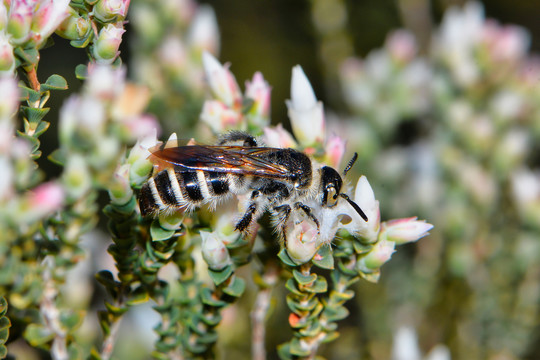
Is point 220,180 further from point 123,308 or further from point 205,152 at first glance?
point 123,308

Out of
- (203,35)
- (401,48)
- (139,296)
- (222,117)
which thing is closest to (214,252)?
(139,296)

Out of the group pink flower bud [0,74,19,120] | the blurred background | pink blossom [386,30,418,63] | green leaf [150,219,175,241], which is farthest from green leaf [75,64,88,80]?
pink blossom [386,30,418,63]

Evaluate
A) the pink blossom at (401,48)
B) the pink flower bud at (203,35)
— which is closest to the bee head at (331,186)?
the pink flower bud at (203,35)

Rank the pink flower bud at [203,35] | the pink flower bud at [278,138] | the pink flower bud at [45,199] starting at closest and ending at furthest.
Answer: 1. the pink flower bud at [45,199]
2. the pink flower bud at [278,138]
3. the pink flower bud at [203,35]

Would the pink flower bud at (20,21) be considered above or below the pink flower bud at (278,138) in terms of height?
above

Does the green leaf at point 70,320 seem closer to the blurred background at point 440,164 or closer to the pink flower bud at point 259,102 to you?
the pink flower bud at point 259,102

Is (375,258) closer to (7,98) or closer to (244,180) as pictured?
(244,180)

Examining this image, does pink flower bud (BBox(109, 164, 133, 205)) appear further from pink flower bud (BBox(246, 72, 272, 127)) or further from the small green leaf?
pink flower bud (BBox(246, 72, 272, 127))
